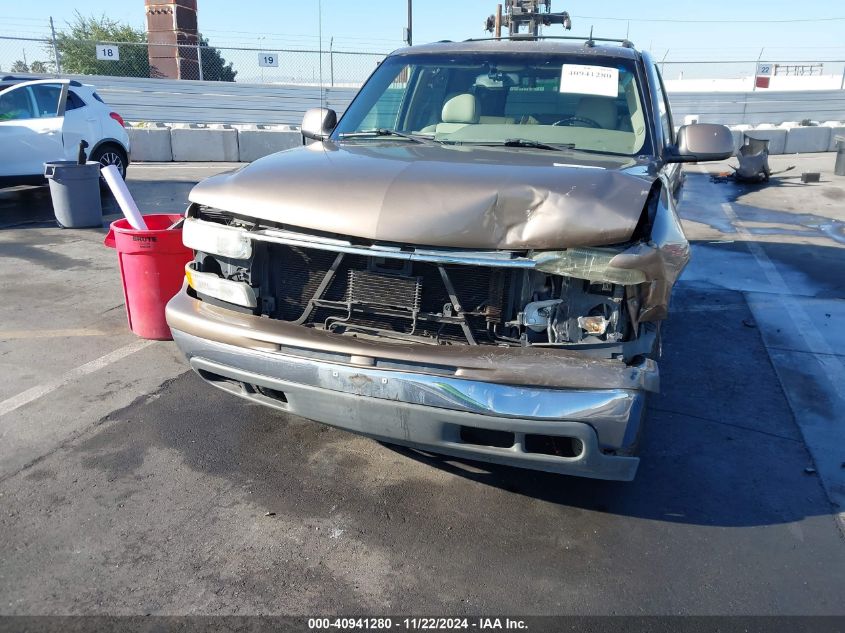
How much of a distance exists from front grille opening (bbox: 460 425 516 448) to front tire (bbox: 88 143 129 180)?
960 centimetres

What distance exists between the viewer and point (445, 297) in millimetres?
2938

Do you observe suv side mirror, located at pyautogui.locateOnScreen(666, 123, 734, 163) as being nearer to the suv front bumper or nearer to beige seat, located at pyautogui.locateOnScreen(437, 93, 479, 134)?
beige seat, located at pyautogui.locateOnScreen(437, 93, 479, 134)

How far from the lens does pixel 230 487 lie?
10.9ft

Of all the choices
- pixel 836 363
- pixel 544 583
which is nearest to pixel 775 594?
pixel 544 583

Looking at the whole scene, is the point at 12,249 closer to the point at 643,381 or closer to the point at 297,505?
the point at 297,505

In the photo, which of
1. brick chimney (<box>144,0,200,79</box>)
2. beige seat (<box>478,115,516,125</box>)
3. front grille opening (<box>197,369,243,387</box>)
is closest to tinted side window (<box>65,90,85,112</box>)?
beige seat (<box>478,115,516,125</box>)

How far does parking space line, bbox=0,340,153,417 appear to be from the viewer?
161 inches

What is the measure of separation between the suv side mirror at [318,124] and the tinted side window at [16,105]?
7442mm

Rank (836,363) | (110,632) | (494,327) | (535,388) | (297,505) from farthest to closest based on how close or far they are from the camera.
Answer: (836,363) < (297,505) < (494,327) < (535,388) < (110,632)

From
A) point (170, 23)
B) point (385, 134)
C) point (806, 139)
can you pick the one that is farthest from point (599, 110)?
point (170, 23)

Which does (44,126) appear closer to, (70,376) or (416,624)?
(70,376)

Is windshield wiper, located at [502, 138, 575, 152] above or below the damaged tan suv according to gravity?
above

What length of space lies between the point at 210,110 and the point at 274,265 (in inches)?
738

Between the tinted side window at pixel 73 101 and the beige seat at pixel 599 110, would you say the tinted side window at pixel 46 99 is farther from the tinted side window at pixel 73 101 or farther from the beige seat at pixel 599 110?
the beige seat at pixel 599 110
